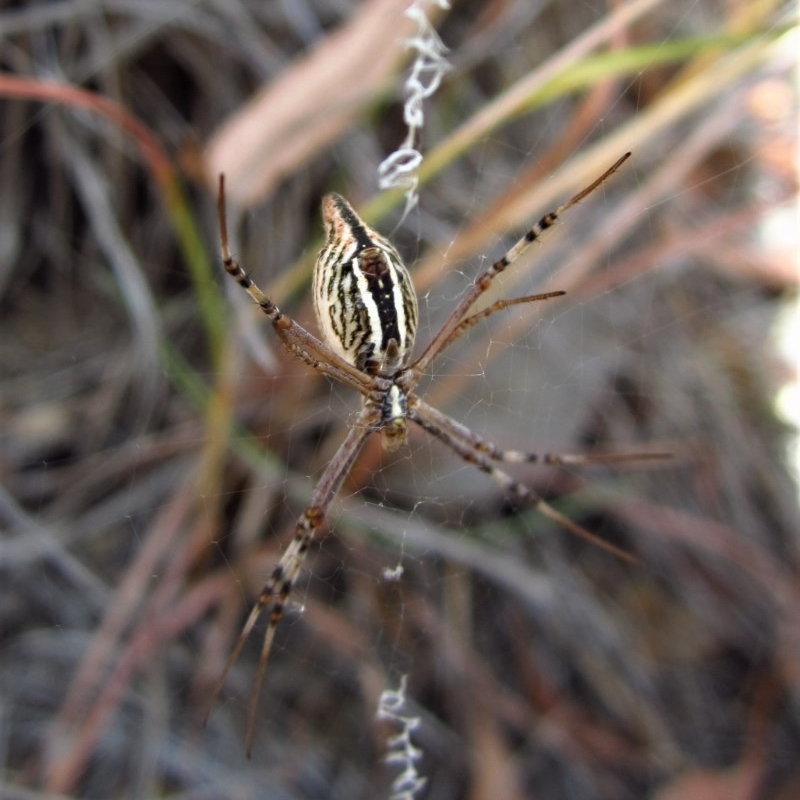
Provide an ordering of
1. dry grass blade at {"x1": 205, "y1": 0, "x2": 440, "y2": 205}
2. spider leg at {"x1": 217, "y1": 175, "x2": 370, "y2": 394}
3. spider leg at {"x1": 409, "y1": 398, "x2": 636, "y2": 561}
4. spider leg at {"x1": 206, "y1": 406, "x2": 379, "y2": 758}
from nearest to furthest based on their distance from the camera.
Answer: spider leg at {"x1": 217, "y1": 175, "x2": 370, "y2": 394} < spider leg at {"x1": 206, "y1": 406, "x2": 379, "y2": 758} < spider leg at {"x1": 409, "y1": 398, "x2": 636, "y2": 561} < dry grass blade at {"x1": 205, "y1": 0, "x2": 440, "y2": 205}

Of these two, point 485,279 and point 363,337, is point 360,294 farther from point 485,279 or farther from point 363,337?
point 485,279

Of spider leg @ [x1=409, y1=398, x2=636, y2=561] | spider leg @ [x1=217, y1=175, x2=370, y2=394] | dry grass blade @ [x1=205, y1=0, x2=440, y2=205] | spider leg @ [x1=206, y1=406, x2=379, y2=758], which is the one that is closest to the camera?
spider leg @ [x1=217, y1=175, x2=370, y2=394]

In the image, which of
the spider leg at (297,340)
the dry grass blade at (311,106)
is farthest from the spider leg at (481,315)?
the dry grass blade at (311,106)

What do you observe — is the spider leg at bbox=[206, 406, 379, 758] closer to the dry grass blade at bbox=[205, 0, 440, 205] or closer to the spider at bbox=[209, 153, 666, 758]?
the spider at bbox=[209, 153, 666, 758]

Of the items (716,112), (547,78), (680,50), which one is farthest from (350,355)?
(716,112)

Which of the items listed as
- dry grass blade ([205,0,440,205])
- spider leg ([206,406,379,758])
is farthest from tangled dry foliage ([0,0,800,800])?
spider leg ([206,406,379,758])

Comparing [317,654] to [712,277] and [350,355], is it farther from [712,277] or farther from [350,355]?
[712,277]

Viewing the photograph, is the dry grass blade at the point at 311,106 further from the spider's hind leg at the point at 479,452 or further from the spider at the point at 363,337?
the spider's hind leg at the point at 479,452

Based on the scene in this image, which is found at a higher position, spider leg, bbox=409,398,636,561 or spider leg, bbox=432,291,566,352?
spider leg, bbox=409,398,636,561
